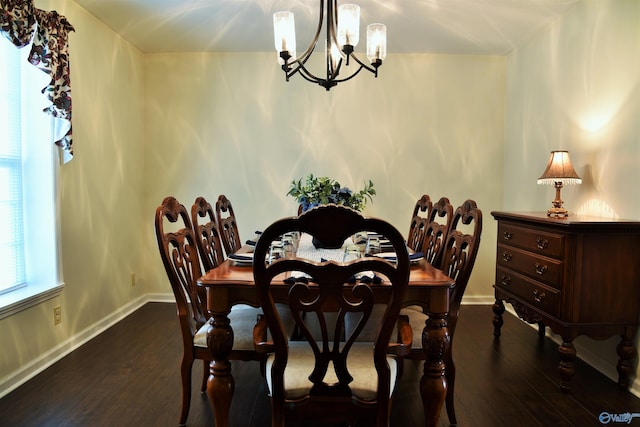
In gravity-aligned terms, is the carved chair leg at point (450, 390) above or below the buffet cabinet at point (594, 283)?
below

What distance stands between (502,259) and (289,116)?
232 cm

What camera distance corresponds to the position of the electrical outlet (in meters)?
2.70

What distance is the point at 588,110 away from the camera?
9.15 ft

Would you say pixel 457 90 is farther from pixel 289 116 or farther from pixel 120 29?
pixel 120 29

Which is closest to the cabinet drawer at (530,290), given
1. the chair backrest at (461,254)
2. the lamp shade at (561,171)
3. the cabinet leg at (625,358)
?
the cabinet leg at (625,358)

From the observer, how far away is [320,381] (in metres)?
1.41

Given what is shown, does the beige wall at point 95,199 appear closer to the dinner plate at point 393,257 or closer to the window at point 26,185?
the window at point 26,185

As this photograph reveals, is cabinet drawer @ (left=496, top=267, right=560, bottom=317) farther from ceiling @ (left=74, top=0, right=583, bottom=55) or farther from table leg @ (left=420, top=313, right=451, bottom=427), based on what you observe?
ceiling @ (left=74, top=0, right=583, bottom=55)

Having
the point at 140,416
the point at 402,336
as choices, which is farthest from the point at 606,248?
the point at 140,416

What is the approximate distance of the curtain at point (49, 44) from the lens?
2.21 meters

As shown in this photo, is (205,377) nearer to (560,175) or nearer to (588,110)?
(560,175)

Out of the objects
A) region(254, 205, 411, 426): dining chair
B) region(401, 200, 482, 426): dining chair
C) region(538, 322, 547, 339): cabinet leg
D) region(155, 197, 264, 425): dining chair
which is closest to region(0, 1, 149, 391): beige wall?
region(155, 197, 264, 425): dining chair

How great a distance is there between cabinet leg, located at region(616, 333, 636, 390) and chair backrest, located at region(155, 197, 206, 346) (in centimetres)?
234

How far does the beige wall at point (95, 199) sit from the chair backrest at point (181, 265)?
119 cm
